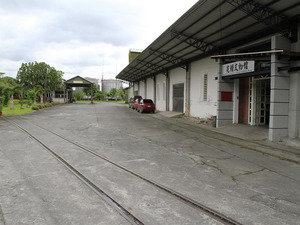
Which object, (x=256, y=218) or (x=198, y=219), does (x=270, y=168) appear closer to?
(x=256, y=218)

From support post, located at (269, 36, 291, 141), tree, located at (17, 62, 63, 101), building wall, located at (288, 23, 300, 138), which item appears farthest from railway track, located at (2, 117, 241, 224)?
tree, located at (17, 62, 63, 101)

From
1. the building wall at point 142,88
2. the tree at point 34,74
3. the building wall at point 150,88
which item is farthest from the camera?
the tree at point 34,74

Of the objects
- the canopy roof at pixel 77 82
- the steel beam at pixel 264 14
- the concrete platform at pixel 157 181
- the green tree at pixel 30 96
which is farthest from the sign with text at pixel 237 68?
the canopy roof at pixel 77 82

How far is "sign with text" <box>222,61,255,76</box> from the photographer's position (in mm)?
10559

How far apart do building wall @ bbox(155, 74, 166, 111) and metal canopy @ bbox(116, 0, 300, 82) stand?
31.4 feet

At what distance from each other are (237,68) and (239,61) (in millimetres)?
381

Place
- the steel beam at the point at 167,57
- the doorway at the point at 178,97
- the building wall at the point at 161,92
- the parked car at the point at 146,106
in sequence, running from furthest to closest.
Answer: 1. the building wall at the point at 161,92
2. the parked car at the point at 146,106
3. the doorway at the point at 178,97
4. the steel beam at the point at 167,57

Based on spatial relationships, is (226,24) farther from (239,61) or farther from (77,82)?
(77,82)

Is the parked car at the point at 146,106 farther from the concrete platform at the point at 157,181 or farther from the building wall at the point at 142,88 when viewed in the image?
the concrete platform at the point at 157,181

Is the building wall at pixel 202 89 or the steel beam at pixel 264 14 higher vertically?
the steel beam at pixel 264 14

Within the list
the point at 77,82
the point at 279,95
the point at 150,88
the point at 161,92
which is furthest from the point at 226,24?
the point at 77,82

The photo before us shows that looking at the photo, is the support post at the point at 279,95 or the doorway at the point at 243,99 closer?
the support post at the point at 279,95

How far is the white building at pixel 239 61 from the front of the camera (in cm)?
914

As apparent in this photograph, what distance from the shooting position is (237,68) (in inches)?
456
